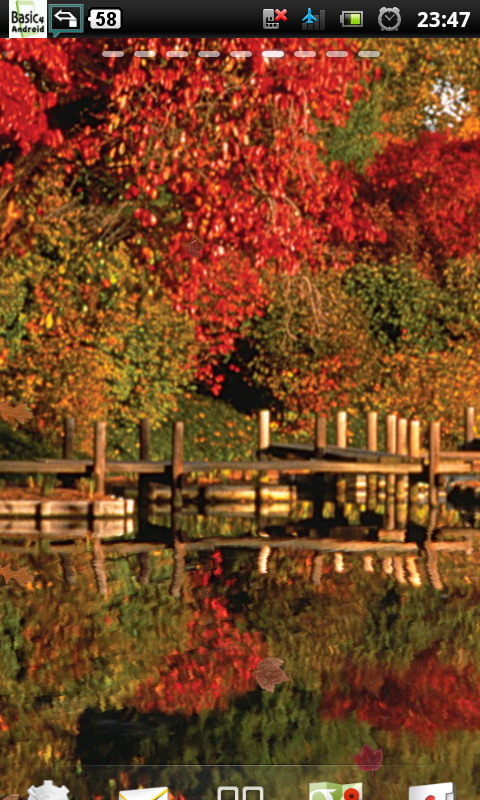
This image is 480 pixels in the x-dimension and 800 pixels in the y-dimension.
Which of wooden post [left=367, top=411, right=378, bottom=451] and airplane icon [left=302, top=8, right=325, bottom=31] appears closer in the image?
airplane icon [left=302, top=8, right=325, bottom=31]

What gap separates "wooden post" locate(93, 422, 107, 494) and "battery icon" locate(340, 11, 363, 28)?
16050 millimetres

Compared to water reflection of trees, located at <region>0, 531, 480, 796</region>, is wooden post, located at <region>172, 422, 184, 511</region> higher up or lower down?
higher up

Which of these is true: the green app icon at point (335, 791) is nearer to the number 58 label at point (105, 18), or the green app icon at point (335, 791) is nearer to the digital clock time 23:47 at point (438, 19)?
the digital clock time 23:47 at point (438, 19)

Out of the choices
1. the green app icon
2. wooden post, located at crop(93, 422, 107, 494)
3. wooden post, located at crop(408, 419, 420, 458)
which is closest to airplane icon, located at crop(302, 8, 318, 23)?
the green app icon

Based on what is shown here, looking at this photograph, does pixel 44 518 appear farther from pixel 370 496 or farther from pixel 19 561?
pixel 370 496

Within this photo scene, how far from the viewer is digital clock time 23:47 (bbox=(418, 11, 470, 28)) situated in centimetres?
553

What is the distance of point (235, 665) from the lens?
9.69 meters

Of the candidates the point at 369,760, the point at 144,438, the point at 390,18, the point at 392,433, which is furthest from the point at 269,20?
the point at 392,433

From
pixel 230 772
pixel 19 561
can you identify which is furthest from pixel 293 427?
pixel 230 772

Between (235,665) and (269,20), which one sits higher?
(269,20)

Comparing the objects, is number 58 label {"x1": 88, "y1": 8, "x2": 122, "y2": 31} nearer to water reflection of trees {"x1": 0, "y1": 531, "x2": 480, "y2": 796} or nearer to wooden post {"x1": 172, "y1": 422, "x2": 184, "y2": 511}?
water reflection of trees {"x1": 0, "y1": 531, "x2": 480, "y2": 796}

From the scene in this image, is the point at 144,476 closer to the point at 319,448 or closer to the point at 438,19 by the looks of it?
the point at 319,448

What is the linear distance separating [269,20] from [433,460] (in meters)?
18.8

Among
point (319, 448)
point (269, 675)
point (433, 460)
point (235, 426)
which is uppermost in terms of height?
point (235, 426)
